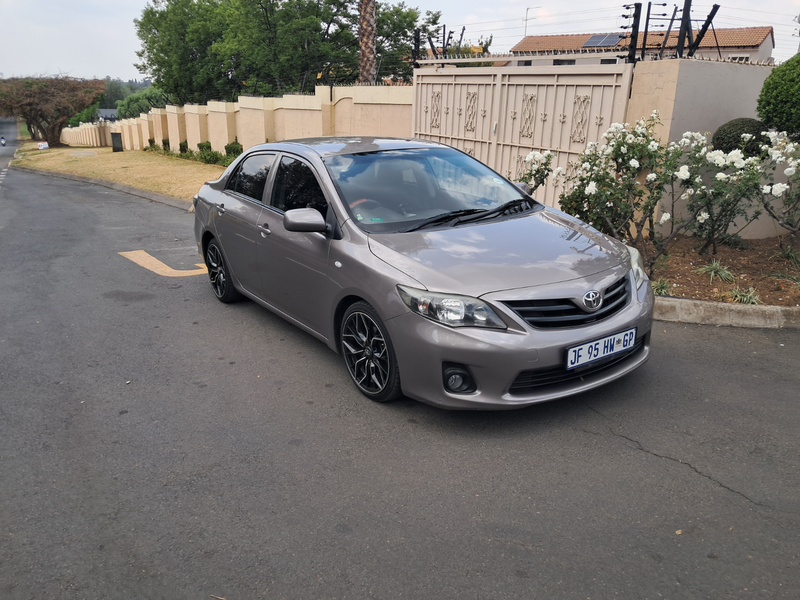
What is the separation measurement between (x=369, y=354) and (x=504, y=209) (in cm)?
162

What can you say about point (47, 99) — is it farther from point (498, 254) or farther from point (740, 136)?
point (498, 254)

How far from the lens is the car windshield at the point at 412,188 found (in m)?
4.71

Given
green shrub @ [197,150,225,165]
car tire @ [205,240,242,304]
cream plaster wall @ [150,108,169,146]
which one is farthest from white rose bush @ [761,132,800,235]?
cream plaster wall @ [150,108,169,146]

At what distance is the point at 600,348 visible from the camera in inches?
155

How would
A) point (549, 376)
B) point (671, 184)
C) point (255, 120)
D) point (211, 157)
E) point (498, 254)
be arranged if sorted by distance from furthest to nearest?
point (211, 157)
point (255, 120)
point (671, 184)
point (498, 254)
point (549, 376)

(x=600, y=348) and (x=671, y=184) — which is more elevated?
(x=671, y=184)

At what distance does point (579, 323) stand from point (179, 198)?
40.2 ft

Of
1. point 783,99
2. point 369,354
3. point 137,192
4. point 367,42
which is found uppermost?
point 367,42

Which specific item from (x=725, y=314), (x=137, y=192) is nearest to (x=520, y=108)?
(x=725, y=314)

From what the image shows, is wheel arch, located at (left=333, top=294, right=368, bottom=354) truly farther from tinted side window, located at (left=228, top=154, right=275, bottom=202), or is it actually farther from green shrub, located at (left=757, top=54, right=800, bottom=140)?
green shrub, located at (left=757, top=54, right=800, bottom=140)

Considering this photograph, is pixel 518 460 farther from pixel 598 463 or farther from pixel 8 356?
pixel 8 356

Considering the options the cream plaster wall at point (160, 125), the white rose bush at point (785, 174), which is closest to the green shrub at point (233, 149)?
the cream plaster wall at point (160, 125)

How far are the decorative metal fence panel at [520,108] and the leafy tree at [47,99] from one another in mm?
60329

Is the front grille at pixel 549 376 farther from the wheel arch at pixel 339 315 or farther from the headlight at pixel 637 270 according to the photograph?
the wheel arch at pixel 339 315
